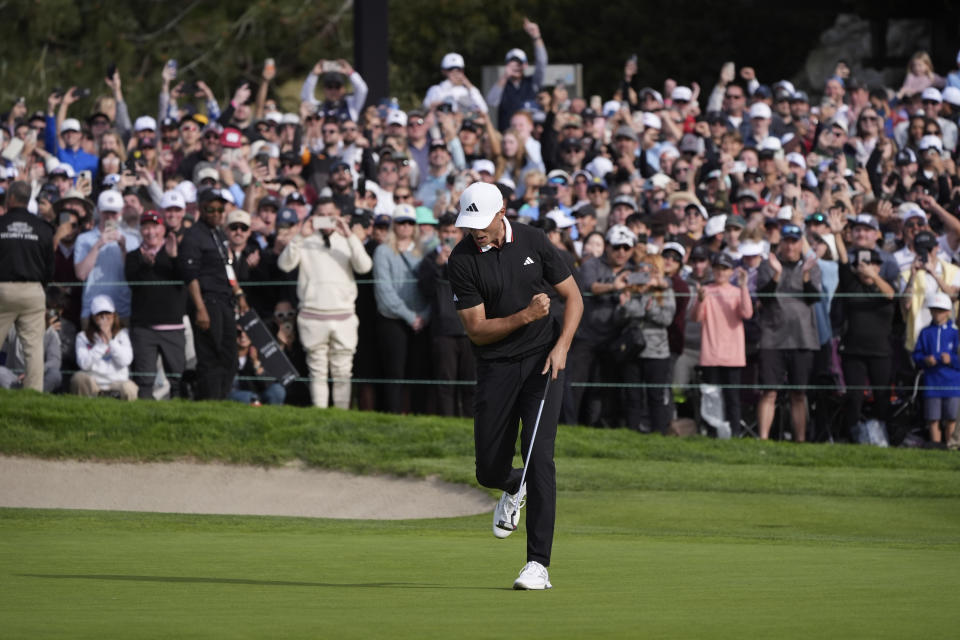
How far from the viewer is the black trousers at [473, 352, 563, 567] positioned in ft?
28.3

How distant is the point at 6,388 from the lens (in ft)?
54.8

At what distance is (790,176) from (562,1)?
21.3 metres

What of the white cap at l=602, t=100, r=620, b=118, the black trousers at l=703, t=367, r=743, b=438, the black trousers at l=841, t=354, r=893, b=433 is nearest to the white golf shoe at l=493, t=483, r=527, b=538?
the black trousers at l=703, t=367, r=743, b=438

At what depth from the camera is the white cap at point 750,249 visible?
16641 millimetres

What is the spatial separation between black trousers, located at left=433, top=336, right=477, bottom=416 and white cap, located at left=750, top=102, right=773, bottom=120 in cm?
599

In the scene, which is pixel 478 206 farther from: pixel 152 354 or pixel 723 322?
pixel 152 354

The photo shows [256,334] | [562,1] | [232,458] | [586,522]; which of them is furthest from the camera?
[562,1]

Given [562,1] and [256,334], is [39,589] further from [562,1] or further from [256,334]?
[562,1]

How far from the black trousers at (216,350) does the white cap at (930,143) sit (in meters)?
8.55

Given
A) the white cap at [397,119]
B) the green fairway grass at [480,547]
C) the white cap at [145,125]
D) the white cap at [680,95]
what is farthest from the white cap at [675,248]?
the white cap at [145,125]

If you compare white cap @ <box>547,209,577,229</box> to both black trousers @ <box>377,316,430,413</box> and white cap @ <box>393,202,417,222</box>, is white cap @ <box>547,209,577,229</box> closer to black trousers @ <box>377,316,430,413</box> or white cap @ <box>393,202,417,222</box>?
white cap @ <box>393,202,417,222</box>

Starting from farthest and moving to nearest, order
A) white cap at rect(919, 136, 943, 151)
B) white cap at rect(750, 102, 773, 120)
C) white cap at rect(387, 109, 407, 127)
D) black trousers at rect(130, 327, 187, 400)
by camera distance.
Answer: white cap at rect(750, 102, 773, 120) < white cap at rect(387, 109, 407, 127) < white cap at rect(919, 136, 943, 151) < black trousers at rect(130, 327, 187, 400)

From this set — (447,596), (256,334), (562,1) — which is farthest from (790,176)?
(562,1)

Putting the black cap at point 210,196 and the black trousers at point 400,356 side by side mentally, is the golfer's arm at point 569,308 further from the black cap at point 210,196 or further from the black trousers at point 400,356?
the black cap at point 210,196
